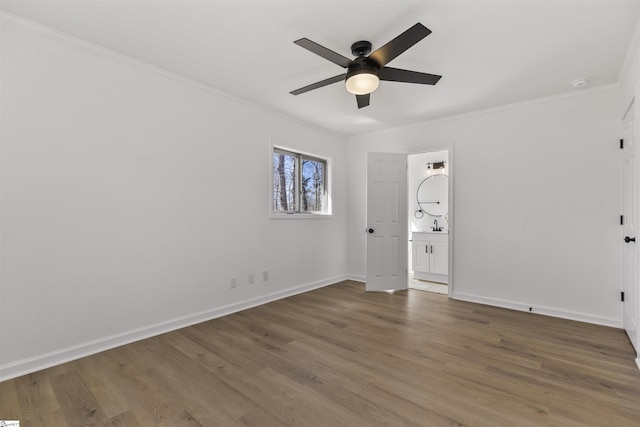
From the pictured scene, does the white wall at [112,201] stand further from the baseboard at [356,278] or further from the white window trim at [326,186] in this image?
the baseboard at [356,278]

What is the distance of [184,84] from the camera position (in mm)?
3219

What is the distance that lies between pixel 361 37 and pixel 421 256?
13.6 ft

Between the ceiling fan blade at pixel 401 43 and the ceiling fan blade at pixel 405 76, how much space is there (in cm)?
12

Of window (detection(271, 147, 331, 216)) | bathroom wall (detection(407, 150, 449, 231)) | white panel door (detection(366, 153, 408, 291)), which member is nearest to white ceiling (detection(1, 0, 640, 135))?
window (detection(271, 147, 331, 216))

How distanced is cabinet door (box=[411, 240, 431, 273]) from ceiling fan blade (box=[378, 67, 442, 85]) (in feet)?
11.6

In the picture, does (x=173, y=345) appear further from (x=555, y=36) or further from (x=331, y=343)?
(x=555, y=36)

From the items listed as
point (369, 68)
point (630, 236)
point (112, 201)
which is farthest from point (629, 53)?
point (112, 201)

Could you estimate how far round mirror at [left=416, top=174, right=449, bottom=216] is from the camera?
19.2 feet

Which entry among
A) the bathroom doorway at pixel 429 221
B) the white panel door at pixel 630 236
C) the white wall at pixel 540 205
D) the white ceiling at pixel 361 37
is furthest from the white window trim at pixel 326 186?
the white panel door at pixel 630 236

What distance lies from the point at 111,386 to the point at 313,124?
13.3ft

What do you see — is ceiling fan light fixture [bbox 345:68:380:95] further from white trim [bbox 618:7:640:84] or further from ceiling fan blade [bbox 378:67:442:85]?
white trim [bbox 618:7:640:84]

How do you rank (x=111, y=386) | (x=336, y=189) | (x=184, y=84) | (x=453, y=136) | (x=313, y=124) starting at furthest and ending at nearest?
(x=336, y=189)
(x=313, y=124)
(x=453, y=136)
(x=184, y=84)
(x=111, y=386)

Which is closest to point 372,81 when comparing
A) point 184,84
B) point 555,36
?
point 555,36

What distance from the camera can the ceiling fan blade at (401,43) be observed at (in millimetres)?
1852
